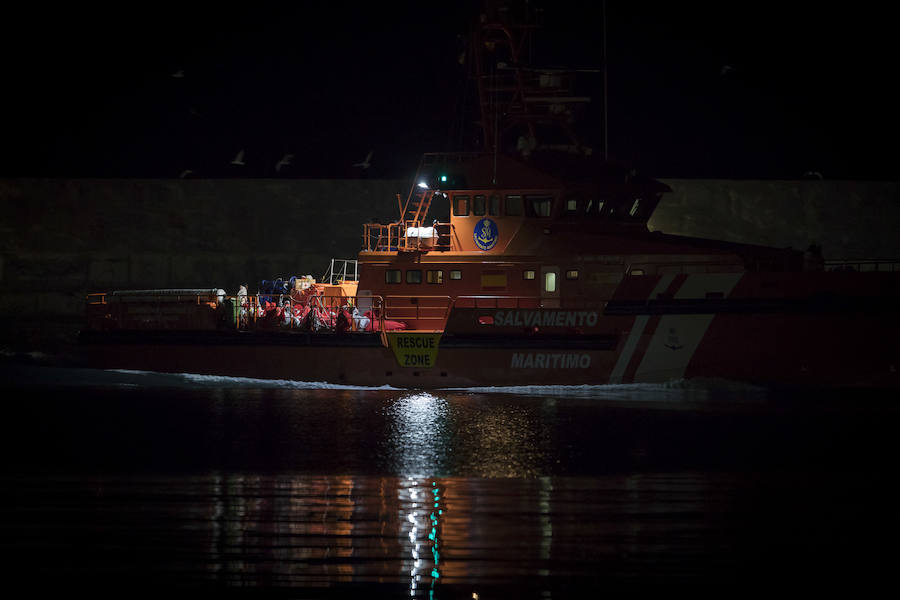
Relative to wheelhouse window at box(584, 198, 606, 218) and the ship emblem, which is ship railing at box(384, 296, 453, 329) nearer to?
the ship emblem

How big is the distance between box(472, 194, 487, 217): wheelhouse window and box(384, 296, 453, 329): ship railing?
5.40 ft

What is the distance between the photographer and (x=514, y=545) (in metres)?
8.14

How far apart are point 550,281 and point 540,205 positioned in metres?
1.35

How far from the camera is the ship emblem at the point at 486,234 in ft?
60.7

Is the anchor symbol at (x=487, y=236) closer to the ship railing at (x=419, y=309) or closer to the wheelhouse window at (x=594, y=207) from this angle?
the ship railing at (x=419, y=309)

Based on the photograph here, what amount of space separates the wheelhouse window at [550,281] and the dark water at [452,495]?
2.25 m

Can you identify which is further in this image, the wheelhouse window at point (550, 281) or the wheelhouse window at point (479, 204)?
the wheelhouse window at point (479, 204)

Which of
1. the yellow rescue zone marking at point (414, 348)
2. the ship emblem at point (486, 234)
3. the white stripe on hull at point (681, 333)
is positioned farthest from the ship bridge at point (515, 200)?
the white stripe on hull at point (681, 333)

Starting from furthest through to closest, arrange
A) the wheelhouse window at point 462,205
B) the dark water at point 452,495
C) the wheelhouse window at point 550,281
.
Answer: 1. the wheelhouse window at point 462,205
2. the wheelhouse window at point 550,281
3. the dark water at point 452,495

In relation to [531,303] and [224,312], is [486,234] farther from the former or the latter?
Result: [224,312]

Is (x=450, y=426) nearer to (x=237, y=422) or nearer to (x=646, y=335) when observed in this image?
(x=237, y=422)

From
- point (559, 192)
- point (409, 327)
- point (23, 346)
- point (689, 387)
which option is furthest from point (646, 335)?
point (23, 346)

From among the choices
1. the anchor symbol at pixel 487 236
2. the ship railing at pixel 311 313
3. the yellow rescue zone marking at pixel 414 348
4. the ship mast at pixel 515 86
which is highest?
the ship mast at pixel 515 86

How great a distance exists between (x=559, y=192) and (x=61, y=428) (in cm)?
887
